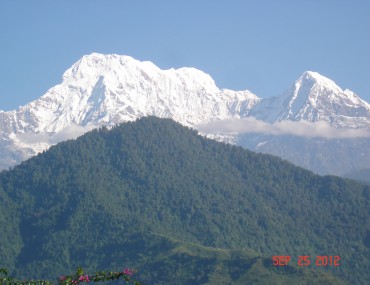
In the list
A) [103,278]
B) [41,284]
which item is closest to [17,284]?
[41,284]

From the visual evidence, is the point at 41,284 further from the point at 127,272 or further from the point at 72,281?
the point at 127,272

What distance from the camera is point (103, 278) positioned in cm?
4456

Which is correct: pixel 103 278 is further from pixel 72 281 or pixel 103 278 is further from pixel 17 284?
pixel 17 284

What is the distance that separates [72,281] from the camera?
142ft

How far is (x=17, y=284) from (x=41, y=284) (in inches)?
52.0

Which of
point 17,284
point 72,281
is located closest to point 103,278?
point 72,281

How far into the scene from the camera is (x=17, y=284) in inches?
1751

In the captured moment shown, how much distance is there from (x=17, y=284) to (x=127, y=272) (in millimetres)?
6350

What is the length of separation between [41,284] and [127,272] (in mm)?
5070

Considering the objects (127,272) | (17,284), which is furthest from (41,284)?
(127,272)

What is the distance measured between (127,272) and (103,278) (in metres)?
2.29

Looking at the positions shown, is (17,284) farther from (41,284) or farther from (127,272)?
(127,272)

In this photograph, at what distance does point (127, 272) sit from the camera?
141 ft

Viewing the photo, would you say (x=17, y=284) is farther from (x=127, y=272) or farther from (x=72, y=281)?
(x=127, y=272)
